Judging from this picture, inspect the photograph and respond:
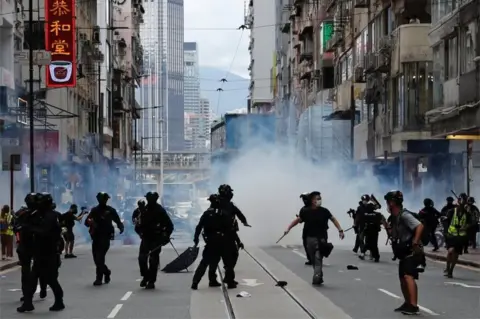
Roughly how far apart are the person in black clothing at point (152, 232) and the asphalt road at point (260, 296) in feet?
1.74

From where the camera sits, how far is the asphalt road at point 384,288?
15.1m

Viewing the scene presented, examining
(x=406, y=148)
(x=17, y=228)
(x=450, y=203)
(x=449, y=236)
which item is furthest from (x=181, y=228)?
(x=17, y=228)

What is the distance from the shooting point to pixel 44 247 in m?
15.3

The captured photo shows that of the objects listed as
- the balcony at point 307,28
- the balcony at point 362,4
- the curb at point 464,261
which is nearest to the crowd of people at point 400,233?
the curb at point 464,261

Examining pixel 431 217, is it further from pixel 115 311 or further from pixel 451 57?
pixel 115 311

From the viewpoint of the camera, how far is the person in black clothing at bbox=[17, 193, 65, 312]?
49.9 feet

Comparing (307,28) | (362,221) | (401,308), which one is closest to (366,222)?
(362,221)

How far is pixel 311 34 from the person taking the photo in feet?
262

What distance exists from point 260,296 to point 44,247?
394 centimetres

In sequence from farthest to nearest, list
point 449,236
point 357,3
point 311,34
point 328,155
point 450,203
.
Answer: point 311,34
point 328,155
point 357,3
point 450,203
point 449,236

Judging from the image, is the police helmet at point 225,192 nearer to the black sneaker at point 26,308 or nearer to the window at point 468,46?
the black sneaker at point 26,308

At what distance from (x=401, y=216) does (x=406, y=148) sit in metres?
26.8

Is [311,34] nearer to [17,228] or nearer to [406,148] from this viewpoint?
[406,148]

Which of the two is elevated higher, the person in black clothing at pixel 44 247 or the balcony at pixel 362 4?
the balcony at pixel 362 4
